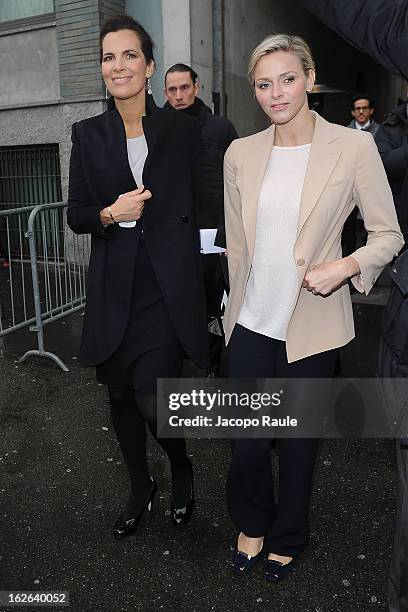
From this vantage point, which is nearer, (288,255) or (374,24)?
(374,24)

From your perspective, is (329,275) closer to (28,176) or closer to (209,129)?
(209,129)

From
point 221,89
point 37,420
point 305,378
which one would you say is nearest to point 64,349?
point 37,420

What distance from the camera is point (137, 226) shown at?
2.70 metres

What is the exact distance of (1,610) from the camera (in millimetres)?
2545

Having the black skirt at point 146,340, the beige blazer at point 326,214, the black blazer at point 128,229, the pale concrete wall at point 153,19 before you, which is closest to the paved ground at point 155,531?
the black skirt at point 146,340

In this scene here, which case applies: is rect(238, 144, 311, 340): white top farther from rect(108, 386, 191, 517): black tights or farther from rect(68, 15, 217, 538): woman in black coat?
rect(108, 386, 191, 517): black tights

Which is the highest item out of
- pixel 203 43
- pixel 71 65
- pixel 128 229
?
pixel 203 43

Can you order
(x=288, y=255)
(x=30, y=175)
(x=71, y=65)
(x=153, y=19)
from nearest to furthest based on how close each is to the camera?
(x=288, y=255), (x=153, y=19), (x=71, y=65), (x=30, y=175)

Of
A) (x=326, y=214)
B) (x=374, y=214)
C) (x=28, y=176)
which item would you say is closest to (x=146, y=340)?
(x=326, y=214)

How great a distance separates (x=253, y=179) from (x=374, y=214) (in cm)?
50

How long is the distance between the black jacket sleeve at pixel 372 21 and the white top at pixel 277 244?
0.73 m

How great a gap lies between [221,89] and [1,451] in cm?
751

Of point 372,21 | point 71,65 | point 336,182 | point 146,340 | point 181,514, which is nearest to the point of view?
point 372,21

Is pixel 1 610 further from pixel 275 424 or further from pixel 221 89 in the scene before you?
pixel 221 89
